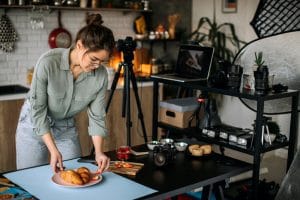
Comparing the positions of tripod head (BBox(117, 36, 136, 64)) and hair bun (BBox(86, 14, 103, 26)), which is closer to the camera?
hair bun (BBox(86, 14, 103, 26))

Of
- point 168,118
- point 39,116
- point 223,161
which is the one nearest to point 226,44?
point 168,118

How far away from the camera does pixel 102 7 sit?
15.0 ft

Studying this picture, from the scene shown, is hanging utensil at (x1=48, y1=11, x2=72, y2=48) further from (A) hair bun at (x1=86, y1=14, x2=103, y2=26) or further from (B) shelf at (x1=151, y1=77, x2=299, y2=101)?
(B) shelf at (x1=151, y1=77, x2=299, y2=101)

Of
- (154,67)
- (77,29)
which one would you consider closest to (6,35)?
(77,29)

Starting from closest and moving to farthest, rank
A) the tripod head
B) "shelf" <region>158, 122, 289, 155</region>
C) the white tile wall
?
"shelf" <region>158, 122, 289, 155</region>, the tripod head, the white tile wall

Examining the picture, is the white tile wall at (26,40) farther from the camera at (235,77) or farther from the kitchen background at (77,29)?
the camera at (235,77)

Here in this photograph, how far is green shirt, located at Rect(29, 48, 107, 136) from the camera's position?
207 centimetres

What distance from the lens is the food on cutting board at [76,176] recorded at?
1811 millimetres

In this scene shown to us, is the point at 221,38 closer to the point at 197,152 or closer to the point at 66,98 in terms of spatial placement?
the point at 197,152

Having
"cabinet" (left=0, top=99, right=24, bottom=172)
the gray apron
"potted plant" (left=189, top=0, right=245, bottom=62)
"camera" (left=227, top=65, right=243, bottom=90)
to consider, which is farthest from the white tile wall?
"camera" (left=227, top=65, right=243, bottom=90)

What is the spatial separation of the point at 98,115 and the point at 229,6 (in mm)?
2973

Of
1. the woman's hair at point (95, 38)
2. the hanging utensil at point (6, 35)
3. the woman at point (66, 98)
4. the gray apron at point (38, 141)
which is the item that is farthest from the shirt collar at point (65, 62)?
the hanging utensil at point (6, 35)

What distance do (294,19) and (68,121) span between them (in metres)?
A: 2.62

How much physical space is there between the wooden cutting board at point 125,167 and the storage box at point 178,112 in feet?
3.51
